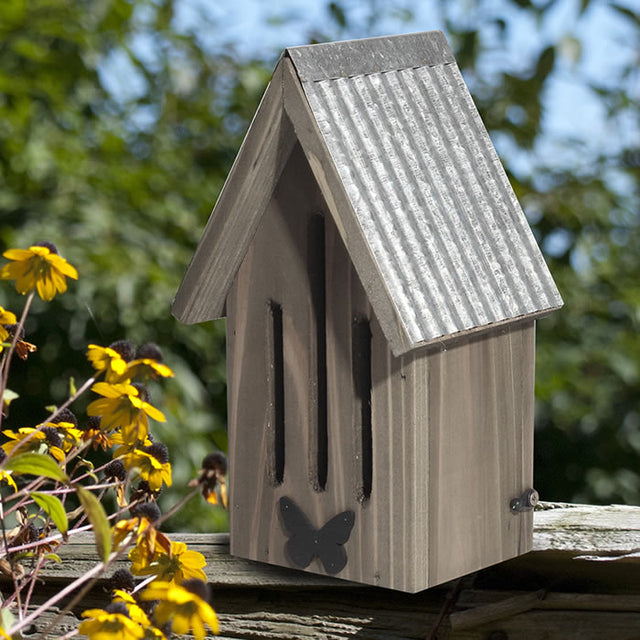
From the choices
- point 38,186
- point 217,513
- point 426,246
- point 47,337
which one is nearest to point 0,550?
point 426,246

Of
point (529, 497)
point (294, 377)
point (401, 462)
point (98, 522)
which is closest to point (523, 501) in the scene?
point (529, 497)

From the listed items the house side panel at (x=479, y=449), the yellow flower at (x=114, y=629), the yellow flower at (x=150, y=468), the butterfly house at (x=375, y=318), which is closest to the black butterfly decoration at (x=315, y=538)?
the butterfly house at (x=375, y=318)

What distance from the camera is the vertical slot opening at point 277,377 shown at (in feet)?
4.85

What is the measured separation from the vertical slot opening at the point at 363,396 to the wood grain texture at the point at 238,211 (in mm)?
212

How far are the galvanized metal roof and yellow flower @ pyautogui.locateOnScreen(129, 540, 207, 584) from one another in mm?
352

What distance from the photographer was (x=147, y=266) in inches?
110

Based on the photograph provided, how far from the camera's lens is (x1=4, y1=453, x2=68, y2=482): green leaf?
104cm

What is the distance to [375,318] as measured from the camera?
1366 millimetres

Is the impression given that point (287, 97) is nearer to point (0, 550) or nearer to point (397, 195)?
point (397, 195)

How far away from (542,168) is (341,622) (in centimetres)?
246

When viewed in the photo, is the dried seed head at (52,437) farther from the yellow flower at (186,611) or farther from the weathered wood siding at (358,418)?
the yellow flower at (186,611)

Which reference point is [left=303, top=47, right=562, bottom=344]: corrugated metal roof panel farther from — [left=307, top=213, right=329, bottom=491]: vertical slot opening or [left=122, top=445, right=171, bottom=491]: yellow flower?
[left=122, top=445, right=171, bottom=491]: yellow flower

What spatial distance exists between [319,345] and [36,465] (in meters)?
0.47

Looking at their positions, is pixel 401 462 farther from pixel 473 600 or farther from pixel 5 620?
pixel 5 620
